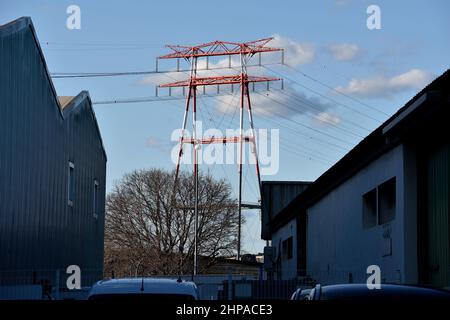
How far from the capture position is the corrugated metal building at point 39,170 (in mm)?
24844

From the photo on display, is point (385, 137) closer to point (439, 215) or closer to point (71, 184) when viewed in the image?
point (439, 215)

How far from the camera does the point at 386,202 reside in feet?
71.9

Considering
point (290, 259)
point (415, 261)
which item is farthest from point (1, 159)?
point (290, 259)

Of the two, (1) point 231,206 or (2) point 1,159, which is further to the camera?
(1) point 231,206

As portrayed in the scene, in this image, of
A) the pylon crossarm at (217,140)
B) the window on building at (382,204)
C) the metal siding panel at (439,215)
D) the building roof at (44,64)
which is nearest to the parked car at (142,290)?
the metal siding panel at (439,215)

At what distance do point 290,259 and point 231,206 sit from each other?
2002 cm

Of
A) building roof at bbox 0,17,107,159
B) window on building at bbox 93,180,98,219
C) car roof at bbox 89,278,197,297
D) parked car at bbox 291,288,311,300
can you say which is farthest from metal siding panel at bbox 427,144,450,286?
window on building at bbox 93,180,98,219

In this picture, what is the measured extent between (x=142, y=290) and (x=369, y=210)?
13.9 meters

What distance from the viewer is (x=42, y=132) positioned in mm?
28547

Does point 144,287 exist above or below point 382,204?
below

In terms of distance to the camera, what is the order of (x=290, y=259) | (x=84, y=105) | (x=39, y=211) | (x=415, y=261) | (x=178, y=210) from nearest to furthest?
(x=415, y=261)
(x=39, y=211)
(x=84, y=105)
(x=290, y=259)
(x=178, y=210)

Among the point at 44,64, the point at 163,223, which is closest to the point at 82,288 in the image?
the point at 44,64

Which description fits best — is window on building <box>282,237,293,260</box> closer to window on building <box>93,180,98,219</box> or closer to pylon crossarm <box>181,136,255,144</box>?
pylon crossarm <box>181,136,255,144</box>

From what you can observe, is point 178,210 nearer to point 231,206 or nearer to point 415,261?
point 231,206
